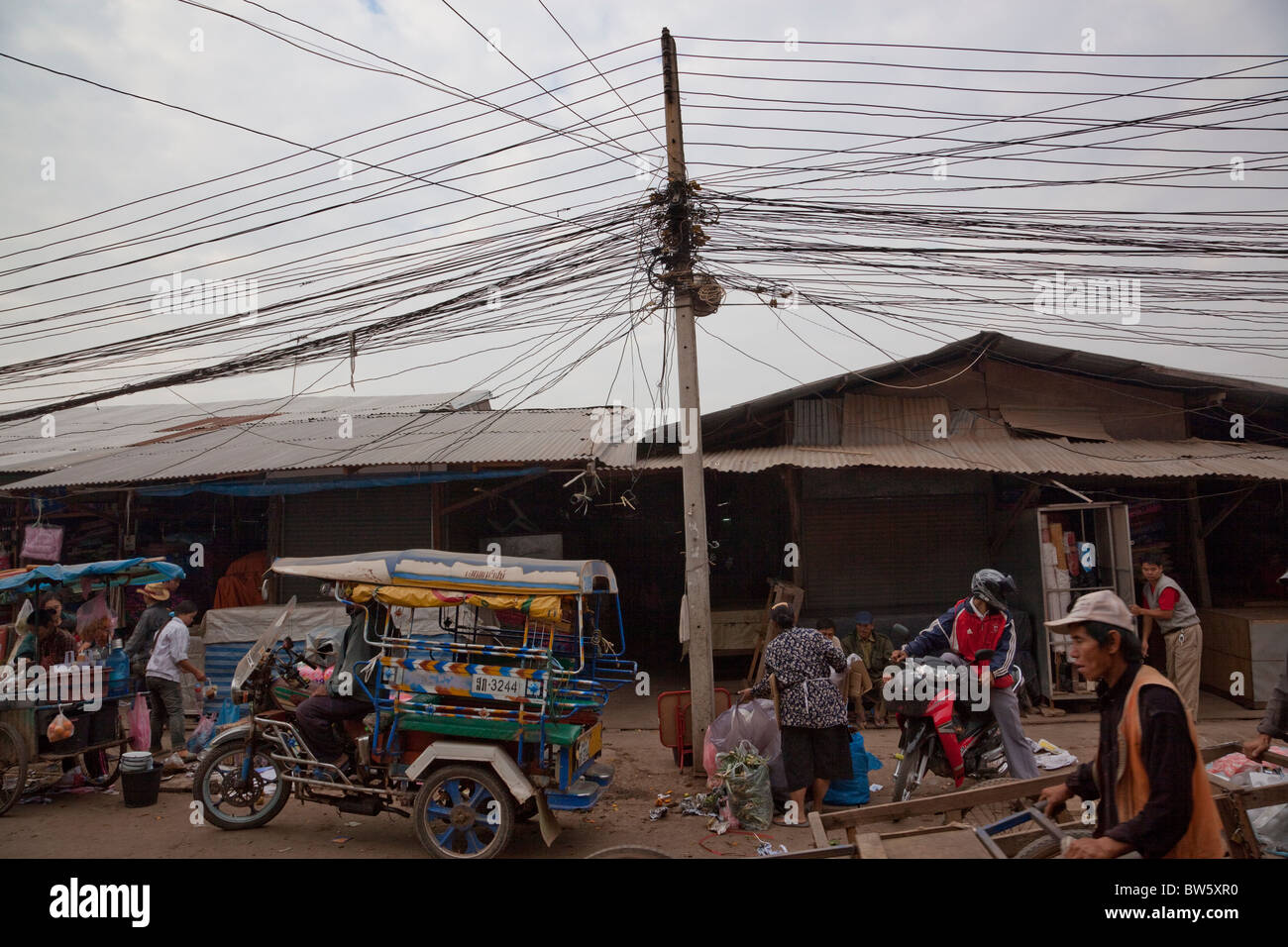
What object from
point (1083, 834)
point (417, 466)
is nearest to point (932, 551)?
point (417, 466)

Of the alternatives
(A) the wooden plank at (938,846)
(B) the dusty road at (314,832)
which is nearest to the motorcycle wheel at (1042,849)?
(A) the wooden plank at (938,846)

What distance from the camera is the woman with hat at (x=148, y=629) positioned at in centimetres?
828

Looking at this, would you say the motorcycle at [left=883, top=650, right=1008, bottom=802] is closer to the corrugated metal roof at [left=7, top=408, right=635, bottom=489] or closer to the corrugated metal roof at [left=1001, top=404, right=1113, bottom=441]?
the corrugated metal roof at [left=7, top=408, right=635, bottom=489]

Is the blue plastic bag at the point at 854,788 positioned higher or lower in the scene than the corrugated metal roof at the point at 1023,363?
lower

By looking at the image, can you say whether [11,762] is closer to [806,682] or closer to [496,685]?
[496,685]

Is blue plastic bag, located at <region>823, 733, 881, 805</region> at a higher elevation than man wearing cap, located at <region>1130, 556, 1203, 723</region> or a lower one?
lower

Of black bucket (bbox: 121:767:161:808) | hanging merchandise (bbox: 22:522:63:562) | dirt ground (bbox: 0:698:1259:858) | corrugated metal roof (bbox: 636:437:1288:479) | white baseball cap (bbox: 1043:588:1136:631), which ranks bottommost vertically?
dirt ground (bbox: 0:698:1259:858)

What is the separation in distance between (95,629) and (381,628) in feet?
16.8

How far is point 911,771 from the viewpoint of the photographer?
6.25 meters

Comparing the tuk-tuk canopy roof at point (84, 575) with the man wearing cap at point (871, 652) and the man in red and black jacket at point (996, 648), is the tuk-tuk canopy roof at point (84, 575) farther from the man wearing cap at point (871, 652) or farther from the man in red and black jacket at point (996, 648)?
the man wearing cap at point (871, 652)

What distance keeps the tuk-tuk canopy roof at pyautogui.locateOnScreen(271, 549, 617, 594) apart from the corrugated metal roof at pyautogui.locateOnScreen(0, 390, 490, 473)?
8720 mm

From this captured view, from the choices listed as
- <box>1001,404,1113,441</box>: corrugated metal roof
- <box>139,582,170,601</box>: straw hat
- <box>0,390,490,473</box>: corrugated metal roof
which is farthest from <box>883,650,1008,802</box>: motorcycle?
<box>0,390,490,473</box>: corrugated metal roof

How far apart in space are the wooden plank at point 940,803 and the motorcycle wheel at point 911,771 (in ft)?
7.54

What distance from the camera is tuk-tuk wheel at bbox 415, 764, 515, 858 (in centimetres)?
545
